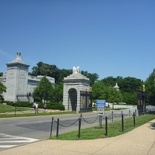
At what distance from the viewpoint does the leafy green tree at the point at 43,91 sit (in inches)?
2361

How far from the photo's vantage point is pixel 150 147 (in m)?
10.4

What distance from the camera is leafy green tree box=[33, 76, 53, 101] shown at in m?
60.0

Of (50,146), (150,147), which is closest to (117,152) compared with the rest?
(150,147)

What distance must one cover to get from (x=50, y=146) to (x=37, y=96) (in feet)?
171

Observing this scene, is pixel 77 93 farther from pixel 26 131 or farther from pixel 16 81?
pixel 26 131

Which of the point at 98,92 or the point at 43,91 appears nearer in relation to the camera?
the point at 43,91

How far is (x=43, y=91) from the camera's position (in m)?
60.1

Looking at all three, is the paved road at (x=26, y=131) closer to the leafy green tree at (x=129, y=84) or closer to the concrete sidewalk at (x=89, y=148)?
the concrete sidewalk at (x=89, y=148)

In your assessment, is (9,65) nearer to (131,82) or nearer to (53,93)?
(53,93)

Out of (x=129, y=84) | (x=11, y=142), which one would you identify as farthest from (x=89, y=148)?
(x=129, y=84)

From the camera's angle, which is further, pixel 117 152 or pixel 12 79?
pixel 12 79

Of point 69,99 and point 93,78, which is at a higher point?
point 93,78

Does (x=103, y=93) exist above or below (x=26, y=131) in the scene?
above

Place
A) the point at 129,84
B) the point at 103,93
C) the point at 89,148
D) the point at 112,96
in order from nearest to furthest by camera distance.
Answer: the point at 89,148 < the point at 103,93 < the point at 112,96 < the point at 129,84
